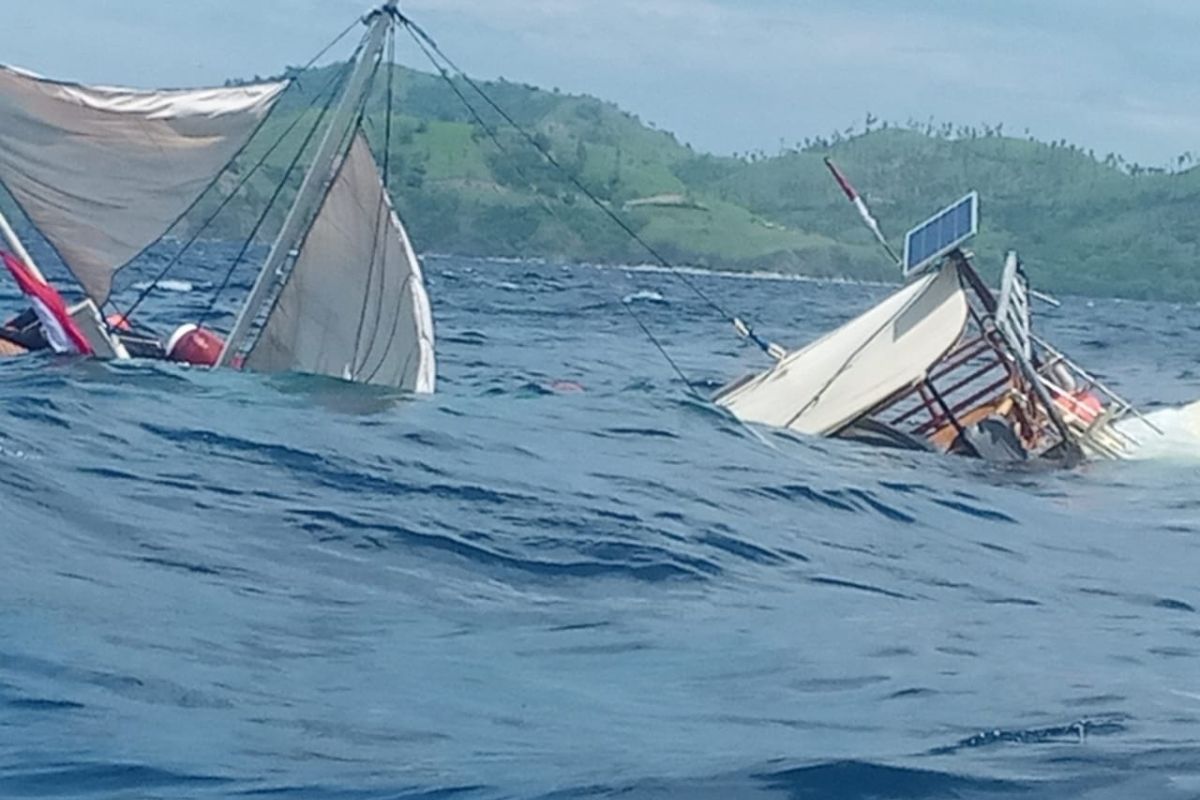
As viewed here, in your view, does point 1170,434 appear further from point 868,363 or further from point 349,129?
point 349,129

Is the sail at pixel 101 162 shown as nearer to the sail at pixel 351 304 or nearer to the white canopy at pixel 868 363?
the sail at pixel 351 304

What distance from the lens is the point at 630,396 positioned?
24.0 meters

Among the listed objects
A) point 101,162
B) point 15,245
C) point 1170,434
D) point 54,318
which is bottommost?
point 1170,434

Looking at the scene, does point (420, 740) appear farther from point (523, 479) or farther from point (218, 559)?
point (523, 479)

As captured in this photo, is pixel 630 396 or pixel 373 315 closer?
pixel 373 315

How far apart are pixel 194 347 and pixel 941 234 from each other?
8354mm

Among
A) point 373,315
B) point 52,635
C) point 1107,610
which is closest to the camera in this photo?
point 52,635

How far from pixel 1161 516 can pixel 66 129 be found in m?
11.5

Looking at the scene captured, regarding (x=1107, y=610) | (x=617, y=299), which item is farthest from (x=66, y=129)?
(x=617, y=299)

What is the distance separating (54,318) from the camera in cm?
2119

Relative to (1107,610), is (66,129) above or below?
above

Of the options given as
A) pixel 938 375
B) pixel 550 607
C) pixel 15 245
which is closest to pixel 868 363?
pixel 938 375

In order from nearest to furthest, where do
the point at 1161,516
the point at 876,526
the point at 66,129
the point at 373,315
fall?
the point at 876,526 < the point at 1161,516 < the point at 66,129 < the point at 373,315

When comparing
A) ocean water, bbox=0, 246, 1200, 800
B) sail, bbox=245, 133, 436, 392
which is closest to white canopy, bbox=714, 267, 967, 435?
ocean water, bbox=0, 246, 1200, 800
